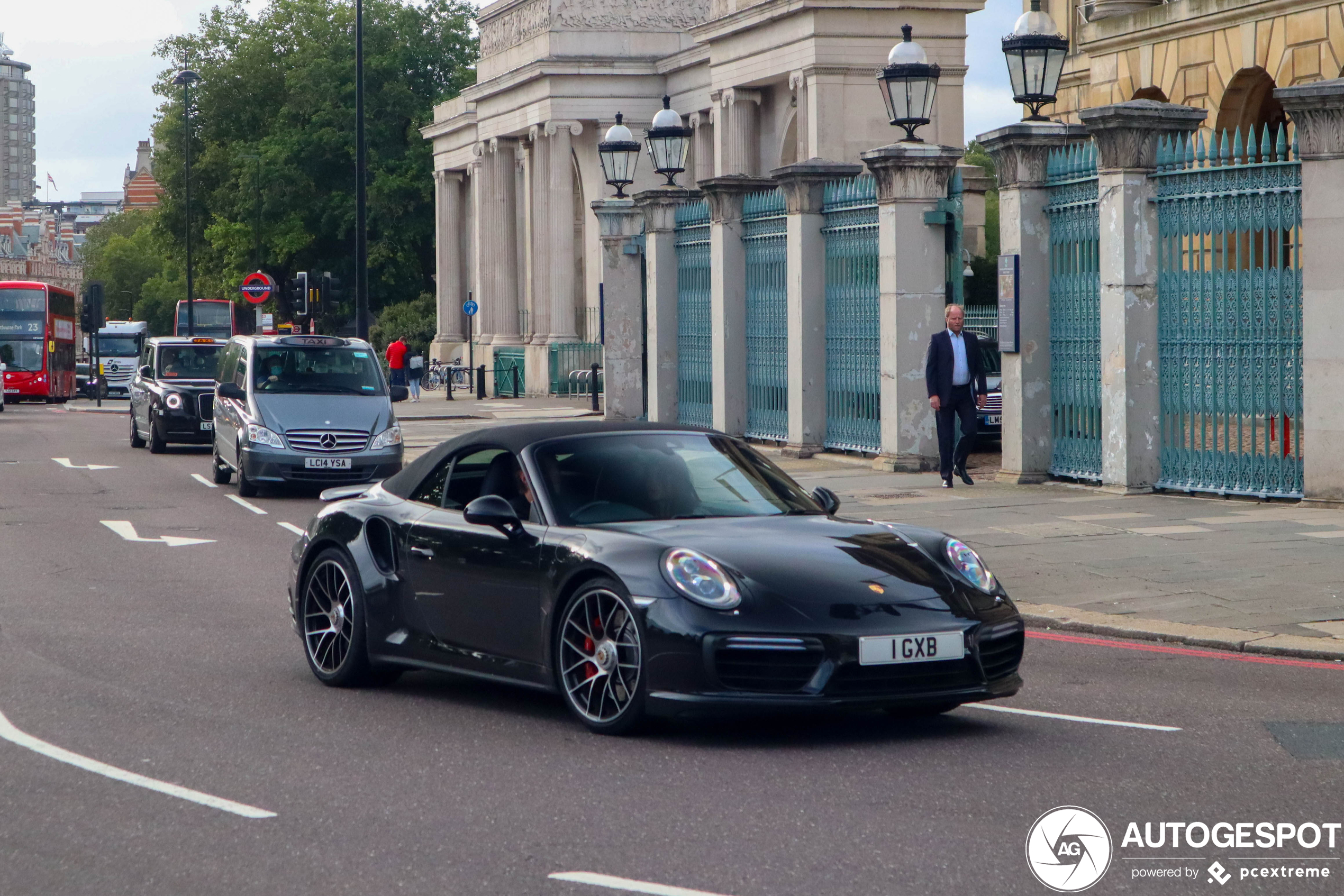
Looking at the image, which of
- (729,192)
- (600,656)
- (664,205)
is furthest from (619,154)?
(600,656)

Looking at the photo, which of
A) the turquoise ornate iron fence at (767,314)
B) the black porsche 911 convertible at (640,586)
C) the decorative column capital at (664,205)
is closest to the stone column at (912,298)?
the turquoise ornate iron fence at (767,314)

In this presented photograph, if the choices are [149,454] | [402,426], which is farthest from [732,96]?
[149,454]

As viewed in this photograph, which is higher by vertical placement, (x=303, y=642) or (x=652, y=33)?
(x=652, y=33)

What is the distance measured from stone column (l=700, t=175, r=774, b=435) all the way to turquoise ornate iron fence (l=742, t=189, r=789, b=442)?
0.32 feet

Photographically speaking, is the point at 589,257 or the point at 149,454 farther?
the point at 589,257

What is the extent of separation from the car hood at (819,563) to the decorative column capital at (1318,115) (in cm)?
867

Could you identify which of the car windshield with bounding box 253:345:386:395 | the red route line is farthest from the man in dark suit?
the red route line

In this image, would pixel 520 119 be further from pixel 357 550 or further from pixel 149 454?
pixel 357 550

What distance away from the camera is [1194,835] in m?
5.82

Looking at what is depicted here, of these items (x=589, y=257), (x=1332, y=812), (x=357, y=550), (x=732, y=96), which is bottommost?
(x=1332, y=812)

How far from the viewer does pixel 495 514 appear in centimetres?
777

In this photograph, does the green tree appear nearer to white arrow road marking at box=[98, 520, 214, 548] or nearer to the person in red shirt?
the person in red shirt

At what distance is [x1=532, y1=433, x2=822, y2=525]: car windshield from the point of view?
802cm

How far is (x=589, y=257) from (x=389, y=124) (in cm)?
2406
